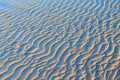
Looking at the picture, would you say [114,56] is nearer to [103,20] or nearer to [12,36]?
[103,20]

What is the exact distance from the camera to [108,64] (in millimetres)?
6906

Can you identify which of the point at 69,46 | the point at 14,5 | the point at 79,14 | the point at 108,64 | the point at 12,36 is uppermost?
the point at 14,5

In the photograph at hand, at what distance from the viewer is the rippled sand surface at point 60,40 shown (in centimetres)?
672

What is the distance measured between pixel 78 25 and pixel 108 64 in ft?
8.88

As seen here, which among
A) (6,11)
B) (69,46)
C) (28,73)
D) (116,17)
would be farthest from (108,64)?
(6,11)

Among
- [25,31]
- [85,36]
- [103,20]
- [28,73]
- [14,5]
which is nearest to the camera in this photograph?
[28,73]

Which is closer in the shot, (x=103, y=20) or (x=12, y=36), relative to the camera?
(x=12, y=36)

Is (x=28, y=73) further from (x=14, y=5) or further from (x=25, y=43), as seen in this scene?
(x=14, y=5)

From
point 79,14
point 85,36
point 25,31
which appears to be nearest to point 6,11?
point 25,31

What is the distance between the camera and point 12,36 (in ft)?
28.4

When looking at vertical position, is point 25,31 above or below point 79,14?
below

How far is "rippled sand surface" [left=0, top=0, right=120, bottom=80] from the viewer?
22.0 ft

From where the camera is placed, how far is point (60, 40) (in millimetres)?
8273

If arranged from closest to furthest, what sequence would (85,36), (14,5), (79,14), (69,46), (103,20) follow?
(69,46), (85,36), (103,20), (79,14), (14,5)
